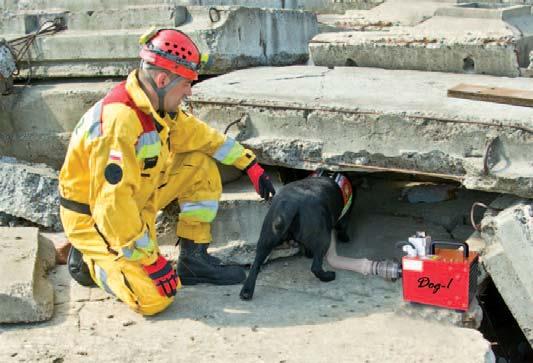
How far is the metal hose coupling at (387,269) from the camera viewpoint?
13.9ft

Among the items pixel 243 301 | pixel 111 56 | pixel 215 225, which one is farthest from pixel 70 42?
pixel 243 301

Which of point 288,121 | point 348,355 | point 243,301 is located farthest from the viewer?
point 288,121

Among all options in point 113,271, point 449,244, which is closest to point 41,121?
point 113,271

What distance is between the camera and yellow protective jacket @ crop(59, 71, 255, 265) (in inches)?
143

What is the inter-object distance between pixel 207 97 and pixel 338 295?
1668mm

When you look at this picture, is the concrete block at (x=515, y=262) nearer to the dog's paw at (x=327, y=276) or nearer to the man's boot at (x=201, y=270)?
the dog's paw at (x=327, y=276)

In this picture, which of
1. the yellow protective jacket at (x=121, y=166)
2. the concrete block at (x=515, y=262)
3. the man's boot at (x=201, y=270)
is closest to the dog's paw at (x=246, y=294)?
the man's boot at (x=201, y=270)

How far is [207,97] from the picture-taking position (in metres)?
4.88

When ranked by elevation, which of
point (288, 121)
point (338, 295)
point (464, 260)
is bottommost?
point (338, 295)

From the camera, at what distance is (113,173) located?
11.9 feet

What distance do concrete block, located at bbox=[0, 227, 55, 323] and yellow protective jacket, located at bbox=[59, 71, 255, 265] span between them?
1.42 feet

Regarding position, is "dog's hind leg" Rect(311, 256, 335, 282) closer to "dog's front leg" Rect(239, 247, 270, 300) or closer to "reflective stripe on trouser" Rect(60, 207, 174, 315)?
"dog's front leg" Rect(239, 247, 270, 300)

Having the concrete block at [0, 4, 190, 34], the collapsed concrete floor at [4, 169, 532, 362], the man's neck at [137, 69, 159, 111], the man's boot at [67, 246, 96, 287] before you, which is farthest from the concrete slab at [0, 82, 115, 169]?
the man's neck at [137, 69, 159, 111]

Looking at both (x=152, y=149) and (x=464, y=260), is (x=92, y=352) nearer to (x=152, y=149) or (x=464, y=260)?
(x=152, y=149)
